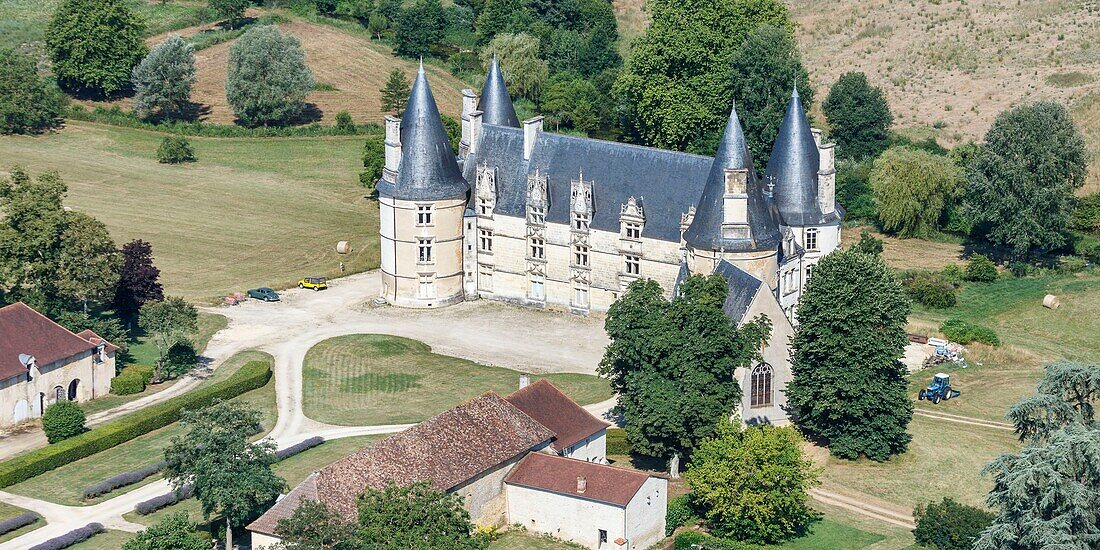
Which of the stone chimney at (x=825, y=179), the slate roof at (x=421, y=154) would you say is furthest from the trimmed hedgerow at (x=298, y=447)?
the stone chimney at (x=825, y=179)

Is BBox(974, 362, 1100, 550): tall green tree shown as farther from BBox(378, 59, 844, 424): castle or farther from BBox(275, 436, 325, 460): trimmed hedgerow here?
BBox(275, 436, 325, 460): trimmed hedgerow

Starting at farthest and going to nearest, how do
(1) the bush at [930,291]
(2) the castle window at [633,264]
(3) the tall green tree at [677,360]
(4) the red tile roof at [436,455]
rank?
(1) the bush at [930,291] < (2) the castle window at [633,264] < (3) the tall green tree at [677,360] < (4) the red tile roof at [436,455]

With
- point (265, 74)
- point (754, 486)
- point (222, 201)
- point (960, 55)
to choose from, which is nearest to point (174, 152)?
point (222, 201)

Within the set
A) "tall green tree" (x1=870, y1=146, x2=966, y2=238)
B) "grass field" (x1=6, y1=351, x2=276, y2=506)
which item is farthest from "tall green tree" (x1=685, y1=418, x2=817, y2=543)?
"tall green tree" (x1=870, y1=146, x2=966, y2=238)

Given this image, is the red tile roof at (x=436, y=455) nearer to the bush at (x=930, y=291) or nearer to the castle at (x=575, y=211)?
the castle at (x=575, y=211)

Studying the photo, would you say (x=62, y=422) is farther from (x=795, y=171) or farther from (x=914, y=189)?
(x=914, y=189)

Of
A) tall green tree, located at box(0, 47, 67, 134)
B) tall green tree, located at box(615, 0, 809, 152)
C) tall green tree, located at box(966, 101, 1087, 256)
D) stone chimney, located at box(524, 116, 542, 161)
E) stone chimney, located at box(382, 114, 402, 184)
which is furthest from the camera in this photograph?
tall green tree, located at box(0, 47, 67, 134)
